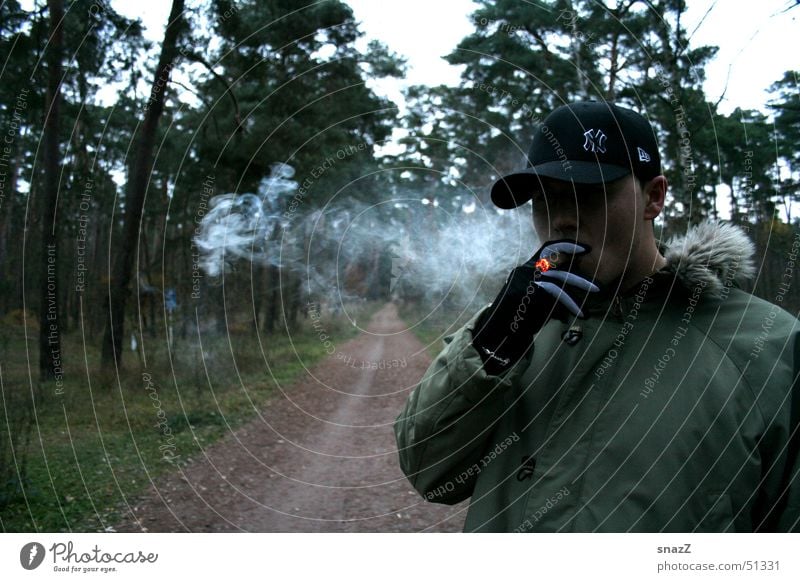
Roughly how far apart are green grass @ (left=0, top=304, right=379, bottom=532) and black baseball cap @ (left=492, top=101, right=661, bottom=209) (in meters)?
2.07

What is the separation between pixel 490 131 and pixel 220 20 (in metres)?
1.73

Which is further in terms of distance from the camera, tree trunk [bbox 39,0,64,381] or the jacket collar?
tree trunk [bbox 39,0,64,381]

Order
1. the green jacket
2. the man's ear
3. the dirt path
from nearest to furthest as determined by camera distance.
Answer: the green jacket, the man's ear, the dirt path

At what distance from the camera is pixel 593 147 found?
5.52 feet

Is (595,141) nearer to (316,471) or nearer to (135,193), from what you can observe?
(316,471)

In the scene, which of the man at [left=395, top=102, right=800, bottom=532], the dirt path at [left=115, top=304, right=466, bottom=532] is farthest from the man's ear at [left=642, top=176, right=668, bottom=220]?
the dirt path at [left=115, top=304, right=466, bottom=532]

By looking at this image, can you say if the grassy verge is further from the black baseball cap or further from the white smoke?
the black baseball cap

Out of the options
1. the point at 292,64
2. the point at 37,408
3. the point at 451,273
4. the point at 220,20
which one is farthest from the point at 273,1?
the point at 37,408

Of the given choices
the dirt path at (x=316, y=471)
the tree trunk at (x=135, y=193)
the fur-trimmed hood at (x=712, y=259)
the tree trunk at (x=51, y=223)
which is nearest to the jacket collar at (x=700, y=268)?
the fur-trimmed hood at (x=712, y=259)

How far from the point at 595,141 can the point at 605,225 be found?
25 cm

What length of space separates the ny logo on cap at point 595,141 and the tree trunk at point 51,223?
2.37 m

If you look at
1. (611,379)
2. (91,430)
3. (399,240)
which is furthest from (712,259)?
(91,430)

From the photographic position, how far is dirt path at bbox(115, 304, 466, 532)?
3020 millimetres
